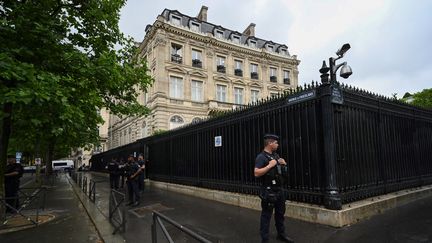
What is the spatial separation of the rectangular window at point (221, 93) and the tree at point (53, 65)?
882 inches

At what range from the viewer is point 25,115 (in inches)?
263

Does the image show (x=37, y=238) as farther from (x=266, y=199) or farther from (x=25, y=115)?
(x=266, y=199)

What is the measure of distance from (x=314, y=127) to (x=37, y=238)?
6590 mm

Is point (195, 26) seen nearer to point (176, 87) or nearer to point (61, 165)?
point (176, 87)

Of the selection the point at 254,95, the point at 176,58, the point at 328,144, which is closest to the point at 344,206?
the point at 328,144

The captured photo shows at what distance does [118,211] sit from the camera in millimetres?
6582

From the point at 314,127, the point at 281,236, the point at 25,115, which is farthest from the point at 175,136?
the point at 281,236

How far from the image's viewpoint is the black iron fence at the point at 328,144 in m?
5.88

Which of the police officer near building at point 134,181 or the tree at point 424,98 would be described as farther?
the tree at point 424,98

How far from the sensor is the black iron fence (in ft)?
19.3

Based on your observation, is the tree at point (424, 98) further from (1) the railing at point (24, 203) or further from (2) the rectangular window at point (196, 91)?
(1) the railing at point (24, 203)

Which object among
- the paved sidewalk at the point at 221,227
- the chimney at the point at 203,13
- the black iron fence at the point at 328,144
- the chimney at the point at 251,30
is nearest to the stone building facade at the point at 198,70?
the chimney at the point at 203,13

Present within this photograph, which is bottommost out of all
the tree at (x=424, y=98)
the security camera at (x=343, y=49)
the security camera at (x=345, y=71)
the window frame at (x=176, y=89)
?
the security camera at (x=345, y=71)

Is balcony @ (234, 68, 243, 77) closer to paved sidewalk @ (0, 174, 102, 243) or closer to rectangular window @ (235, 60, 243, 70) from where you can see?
rectangular window @ (235, 60, 243, 70)
